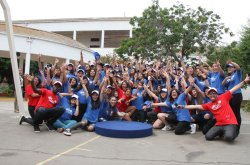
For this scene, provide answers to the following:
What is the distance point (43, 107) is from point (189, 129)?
4.06 m

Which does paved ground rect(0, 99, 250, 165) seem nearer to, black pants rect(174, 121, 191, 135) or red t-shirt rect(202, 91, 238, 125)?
black pants rect(174, 121, 191, 135)

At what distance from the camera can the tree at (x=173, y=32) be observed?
2062 cm

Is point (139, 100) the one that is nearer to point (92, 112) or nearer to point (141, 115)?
point (141, 115)

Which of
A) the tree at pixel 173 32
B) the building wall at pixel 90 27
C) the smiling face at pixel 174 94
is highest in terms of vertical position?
the building wall at pixel 90 27

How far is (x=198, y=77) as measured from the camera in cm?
1029

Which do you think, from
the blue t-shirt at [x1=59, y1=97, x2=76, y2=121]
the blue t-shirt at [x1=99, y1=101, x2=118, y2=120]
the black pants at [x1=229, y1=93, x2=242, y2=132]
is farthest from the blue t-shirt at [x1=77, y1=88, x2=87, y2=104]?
the black pants at [x1=229, y1=93, x2=242, y2=132]

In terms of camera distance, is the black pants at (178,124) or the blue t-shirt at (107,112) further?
the blue t-shirt at (107,112)

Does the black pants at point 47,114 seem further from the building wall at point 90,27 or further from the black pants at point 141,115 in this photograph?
the building wall at point 90,27

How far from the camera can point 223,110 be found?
7.96m

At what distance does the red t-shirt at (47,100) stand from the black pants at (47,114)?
168 millimetres

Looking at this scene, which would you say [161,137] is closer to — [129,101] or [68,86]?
[129,101]

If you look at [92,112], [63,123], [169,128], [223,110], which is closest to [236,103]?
[223,110]

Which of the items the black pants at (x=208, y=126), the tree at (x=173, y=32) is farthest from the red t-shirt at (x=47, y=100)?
the tree at (x=173, y=32)

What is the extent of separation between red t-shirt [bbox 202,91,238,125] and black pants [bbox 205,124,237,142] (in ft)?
0.39
